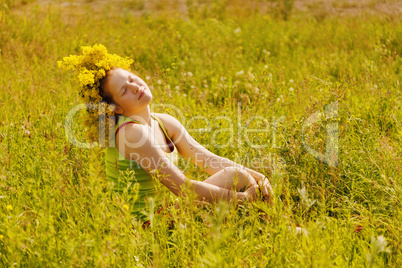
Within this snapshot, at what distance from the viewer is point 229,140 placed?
3.36m

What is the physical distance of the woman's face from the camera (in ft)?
8.47

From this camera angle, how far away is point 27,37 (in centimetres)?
547

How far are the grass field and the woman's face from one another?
1.54 ft

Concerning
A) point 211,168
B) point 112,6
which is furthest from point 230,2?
point 211,168

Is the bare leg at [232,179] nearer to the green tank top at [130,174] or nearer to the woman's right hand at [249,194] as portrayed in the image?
the woman's right hand at [249,194]

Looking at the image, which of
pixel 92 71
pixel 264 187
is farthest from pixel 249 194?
pixel 92 71

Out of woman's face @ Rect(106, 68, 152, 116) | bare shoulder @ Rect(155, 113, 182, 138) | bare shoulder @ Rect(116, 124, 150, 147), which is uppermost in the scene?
woman's face @ Rect(106, 68, 152, 116)

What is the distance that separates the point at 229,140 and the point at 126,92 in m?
1.12

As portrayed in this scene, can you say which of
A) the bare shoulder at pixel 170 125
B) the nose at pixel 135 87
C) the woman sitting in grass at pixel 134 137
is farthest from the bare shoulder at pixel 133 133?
the bare shoulder at pixel 170 125

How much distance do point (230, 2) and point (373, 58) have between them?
15.5 ft

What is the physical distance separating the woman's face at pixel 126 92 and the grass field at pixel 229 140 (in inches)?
18.5

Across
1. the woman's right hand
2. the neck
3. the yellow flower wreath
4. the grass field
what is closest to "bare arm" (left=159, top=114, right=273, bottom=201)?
the grass field

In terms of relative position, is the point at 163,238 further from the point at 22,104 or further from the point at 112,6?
the point at 112,6

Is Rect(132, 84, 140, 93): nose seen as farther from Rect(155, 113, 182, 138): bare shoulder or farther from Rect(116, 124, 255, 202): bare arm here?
Rect(155, 113, 182, 138): bare shoulder
